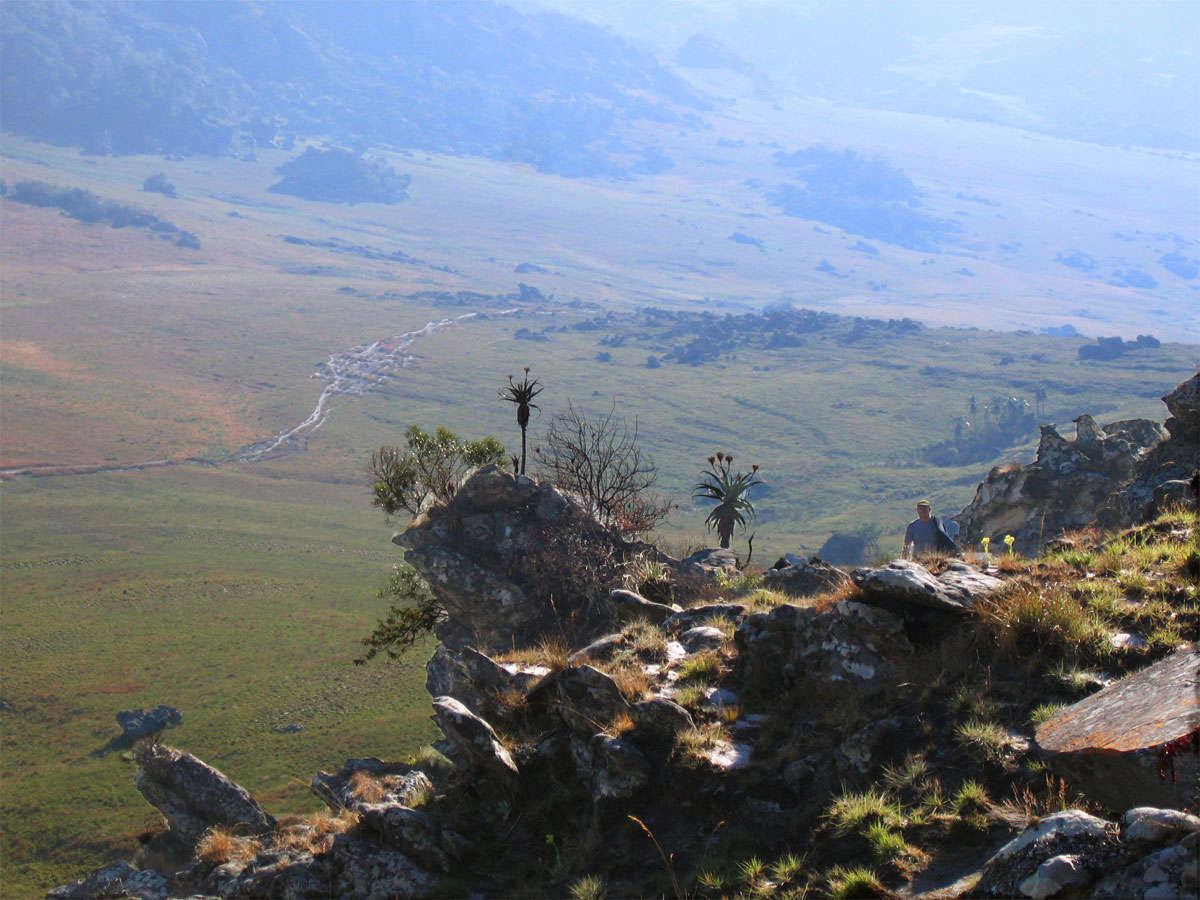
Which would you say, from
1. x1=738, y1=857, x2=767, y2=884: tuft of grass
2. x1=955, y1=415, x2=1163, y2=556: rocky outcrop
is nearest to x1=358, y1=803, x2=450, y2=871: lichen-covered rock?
x1=738, y1=857, x2=767, y2=884: tuft of grass

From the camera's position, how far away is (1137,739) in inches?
328

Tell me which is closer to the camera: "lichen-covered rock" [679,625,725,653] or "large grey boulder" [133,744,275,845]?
"lichen-covered rock" [679,625,725,653]

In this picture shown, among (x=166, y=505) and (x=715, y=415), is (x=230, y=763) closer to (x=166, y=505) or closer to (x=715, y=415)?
(x=166, y=505)

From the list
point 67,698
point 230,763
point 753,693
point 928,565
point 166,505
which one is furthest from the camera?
point 166,505

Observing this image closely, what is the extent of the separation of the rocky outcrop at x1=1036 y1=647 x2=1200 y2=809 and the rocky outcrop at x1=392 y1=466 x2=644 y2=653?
69.5ft

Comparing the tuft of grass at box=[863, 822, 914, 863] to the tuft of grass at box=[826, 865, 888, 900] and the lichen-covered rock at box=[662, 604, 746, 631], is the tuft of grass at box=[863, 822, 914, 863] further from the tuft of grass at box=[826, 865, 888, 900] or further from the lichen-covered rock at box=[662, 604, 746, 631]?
the lichen-covered rock at box=[662, 604, 746, 631]

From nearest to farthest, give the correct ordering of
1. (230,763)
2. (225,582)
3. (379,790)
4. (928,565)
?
(928,565)
(379,790)
(230,763)
(225,582)

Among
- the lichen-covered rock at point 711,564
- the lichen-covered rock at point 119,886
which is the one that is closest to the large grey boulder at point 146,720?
the lichen-covered rock at point 119,886

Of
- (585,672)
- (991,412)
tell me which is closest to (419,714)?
(585,672)

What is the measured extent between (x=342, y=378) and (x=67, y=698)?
129 m

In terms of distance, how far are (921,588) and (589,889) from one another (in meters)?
5.55

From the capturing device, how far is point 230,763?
163 ft

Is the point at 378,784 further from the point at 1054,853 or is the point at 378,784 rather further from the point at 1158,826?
the point at 1158,826

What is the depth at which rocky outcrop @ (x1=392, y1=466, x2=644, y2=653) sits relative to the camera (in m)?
31.6
